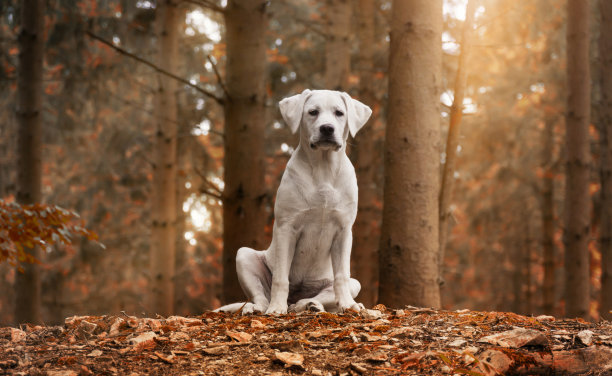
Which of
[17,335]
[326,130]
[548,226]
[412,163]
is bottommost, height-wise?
[17,335]

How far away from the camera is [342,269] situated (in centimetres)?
514

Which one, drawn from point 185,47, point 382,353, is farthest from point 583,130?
point 185,47

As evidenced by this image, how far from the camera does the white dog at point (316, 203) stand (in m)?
5.02

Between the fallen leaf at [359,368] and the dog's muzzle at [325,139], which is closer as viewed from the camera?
the fallen leaf at [359,368]

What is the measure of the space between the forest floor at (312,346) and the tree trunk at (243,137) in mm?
2529

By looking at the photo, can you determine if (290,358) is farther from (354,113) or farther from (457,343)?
(354,113)

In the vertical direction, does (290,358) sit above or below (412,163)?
below

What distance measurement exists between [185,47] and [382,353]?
1368cm

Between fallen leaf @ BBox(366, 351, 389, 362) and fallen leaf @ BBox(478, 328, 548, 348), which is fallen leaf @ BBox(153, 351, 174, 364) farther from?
fallen leaf @ BBox(478, 328, 548, 348)

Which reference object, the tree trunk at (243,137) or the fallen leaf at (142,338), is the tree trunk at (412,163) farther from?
the fallen leaf at (142,338)

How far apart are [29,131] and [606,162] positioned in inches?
397

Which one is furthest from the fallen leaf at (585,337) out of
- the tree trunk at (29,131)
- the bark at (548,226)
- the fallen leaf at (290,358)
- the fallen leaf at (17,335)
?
the bark at (548,226)

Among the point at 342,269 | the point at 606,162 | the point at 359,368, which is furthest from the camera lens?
the point at 606,162

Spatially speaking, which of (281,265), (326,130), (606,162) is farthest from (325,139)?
(606,162)
